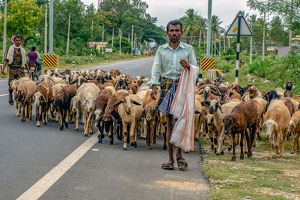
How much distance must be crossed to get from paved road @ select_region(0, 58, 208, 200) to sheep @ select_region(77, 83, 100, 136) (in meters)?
0.72

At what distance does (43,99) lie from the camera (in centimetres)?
1044

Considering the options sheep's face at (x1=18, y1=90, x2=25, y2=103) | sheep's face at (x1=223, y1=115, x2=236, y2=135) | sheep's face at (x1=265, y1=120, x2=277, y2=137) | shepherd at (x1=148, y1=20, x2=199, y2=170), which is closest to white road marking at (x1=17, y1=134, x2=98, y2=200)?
shepherd at (x1=148, y1=20, x2=199, y2=170)

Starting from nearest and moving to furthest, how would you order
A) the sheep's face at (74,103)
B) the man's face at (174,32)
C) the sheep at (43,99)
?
1. the man's face at (174,32)
2. the sheep's face at (74,103)
3. the sheep at (43,99)

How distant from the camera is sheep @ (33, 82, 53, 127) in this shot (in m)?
10.4

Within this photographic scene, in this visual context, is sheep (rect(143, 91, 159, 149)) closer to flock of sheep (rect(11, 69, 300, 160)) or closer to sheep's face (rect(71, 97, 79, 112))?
flock of sheep (rect(11, 69, 300, 160))

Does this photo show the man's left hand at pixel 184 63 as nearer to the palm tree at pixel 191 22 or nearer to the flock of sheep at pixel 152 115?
the flock of sheep at pixel 152 115

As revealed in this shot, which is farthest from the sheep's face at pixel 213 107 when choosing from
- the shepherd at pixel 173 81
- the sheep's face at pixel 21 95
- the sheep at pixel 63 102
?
the sheep's face at pixel 21 95

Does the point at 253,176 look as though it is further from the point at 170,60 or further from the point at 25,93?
the point at 25,93

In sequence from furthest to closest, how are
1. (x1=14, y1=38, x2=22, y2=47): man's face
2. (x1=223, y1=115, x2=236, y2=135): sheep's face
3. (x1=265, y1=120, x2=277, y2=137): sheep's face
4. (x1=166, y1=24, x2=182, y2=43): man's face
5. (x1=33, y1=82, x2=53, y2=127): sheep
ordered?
(x1=14, y1=38, x2=22, y2=47): man's face, (x1=33, y1=82, x2=53, y2=127): sheep, (x1=265, y1=120, x2=277, y2=137): sheep's face, (x1=223, y1=115, x2=236, y2=135): sheep's face, (x1=166, y1=24, x2=182, y2=43): man's face

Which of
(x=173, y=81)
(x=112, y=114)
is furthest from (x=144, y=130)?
(x=173, y=81)

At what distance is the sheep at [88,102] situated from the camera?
9.48 m

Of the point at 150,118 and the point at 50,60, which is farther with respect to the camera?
the point at 50,60

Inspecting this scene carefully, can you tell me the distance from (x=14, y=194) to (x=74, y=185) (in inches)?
31.9

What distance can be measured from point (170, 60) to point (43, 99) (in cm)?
538
